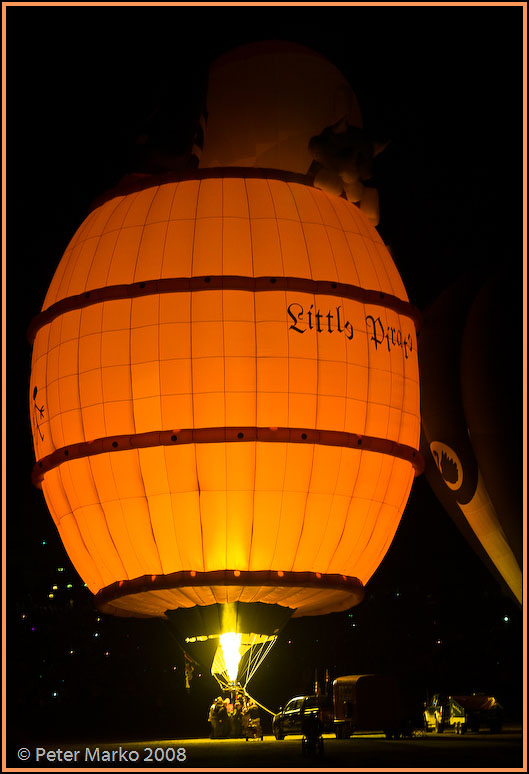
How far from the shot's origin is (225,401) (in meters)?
13.3

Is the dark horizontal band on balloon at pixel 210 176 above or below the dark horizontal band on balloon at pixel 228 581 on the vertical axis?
above

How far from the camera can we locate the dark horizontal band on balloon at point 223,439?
522 inches

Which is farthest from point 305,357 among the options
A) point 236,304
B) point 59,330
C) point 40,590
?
point 40,590

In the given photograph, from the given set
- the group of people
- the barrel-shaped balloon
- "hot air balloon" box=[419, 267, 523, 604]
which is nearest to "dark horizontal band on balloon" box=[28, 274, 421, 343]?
the barrel-shaped balloon

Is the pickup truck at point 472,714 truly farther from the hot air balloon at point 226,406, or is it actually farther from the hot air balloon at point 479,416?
the hot air balloon at point 226,406

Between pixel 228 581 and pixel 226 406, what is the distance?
175 centimetres

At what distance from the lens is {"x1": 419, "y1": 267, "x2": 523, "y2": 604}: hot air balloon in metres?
17.6

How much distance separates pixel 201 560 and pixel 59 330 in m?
2.97

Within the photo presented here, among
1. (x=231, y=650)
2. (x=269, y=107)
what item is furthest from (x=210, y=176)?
(x=231, y=650)

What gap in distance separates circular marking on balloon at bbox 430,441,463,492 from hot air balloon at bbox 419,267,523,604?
1cm

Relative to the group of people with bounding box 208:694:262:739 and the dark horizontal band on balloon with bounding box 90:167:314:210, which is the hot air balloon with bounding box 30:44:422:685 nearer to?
the dark horizontal band on balloon with bounding box 90:167:314:210

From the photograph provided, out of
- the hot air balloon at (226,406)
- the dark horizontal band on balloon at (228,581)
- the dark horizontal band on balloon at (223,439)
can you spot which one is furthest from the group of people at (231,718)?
the dark horizontal band on balloon at (223,439)

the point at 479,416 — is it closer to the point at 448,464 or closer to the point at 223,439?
the point at 448,464

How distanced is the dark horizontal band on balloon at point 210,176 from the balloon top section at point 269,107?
0.44m
